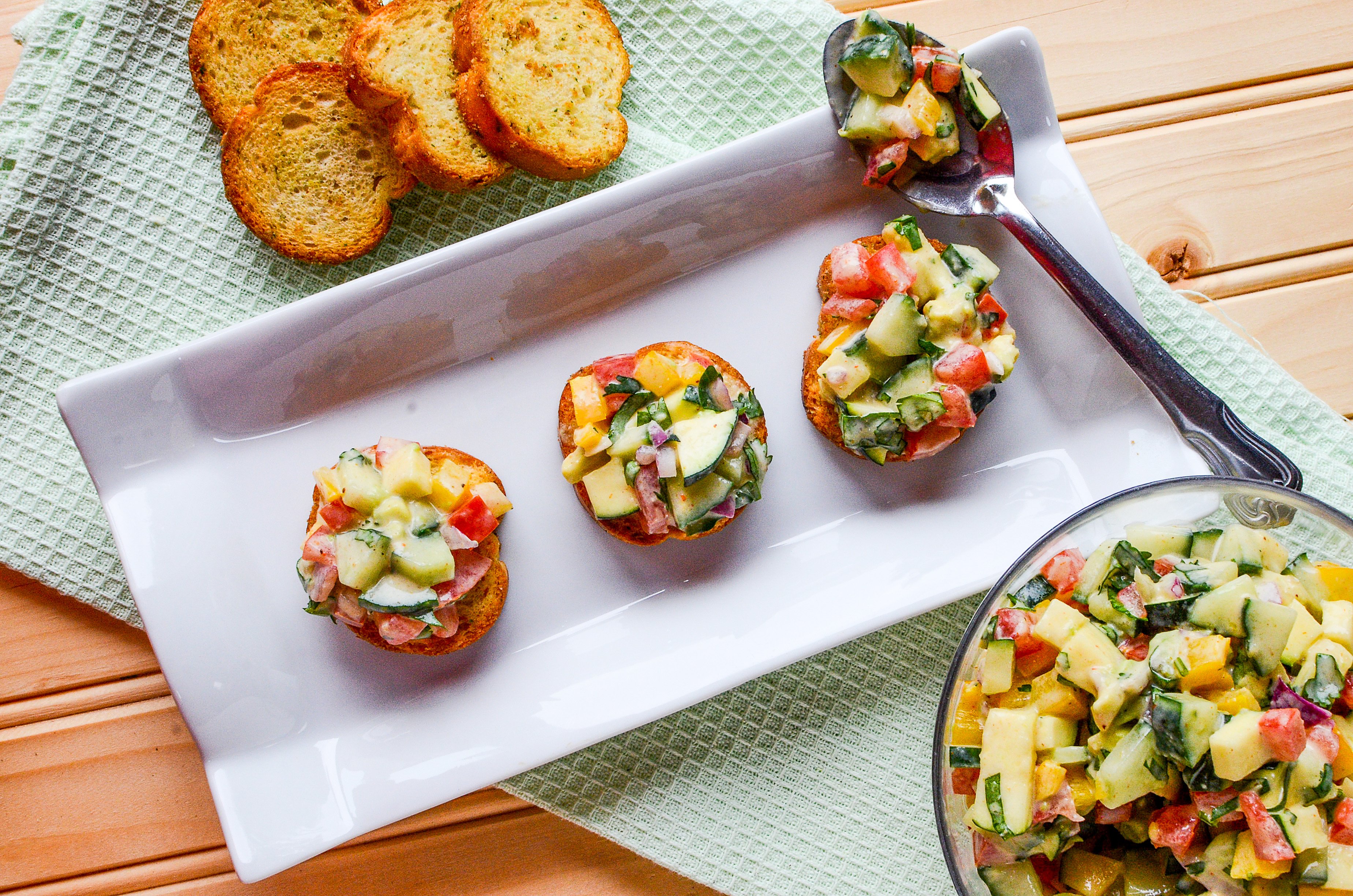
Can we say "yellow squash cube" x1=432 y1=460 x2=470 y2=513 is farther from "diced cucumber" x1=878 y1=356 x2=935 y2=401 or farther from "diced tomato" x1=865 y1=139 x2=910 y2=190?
"diced tomato" x1=865 y1=139 x2=910 y2=190

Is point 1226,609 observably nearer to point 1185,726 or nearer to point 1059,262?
Answer: point 1185,726

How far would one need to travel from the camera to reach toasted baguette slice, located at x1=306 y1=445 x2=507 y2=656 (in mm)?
2217

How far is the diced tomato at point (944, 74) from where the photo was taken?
214cm

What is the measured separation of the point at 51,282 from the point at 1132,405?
2.90m

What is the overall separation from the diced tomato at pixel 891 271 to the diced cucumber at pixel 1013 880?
4.31 feet

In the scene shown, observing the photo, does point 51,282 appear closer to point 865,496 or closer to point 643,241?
point 643,241

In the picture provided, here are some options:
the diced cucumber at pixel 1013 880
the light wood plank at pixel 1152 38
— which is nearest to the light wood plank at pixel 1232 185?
the light wood plank at pixel 1152 38

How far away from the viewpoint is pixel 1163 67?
2559 mm

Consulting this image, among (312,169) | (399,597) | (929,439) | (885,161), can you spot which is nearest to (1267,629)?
(929,439)

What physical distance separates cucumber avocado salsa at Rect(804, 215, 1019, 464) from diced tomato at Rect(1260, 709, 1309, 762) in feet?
2.82

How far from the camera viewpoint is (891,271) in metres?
2.15

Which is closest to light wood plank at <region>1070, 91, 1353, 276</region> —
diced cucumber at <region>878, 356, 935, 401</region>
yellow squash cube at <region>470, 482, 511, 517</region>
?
diced cucumber at <region>878, 356, 935, 401</region>

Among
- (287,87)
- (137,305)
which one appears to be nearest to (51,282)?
(137,305)

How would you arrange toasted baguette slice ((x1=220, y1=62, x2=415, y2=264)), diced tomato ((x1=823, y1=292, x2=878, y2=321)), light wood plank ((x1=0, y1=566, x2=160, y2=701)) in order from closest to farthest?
diced tomato ((x1=823, y1=292, x2=878, y2=321)), toasted baguette slice ((x1=220, y1=62, x2=415, y2=264)), light wood plank ((x1=0, y1=566, x2=160, y2=701))
